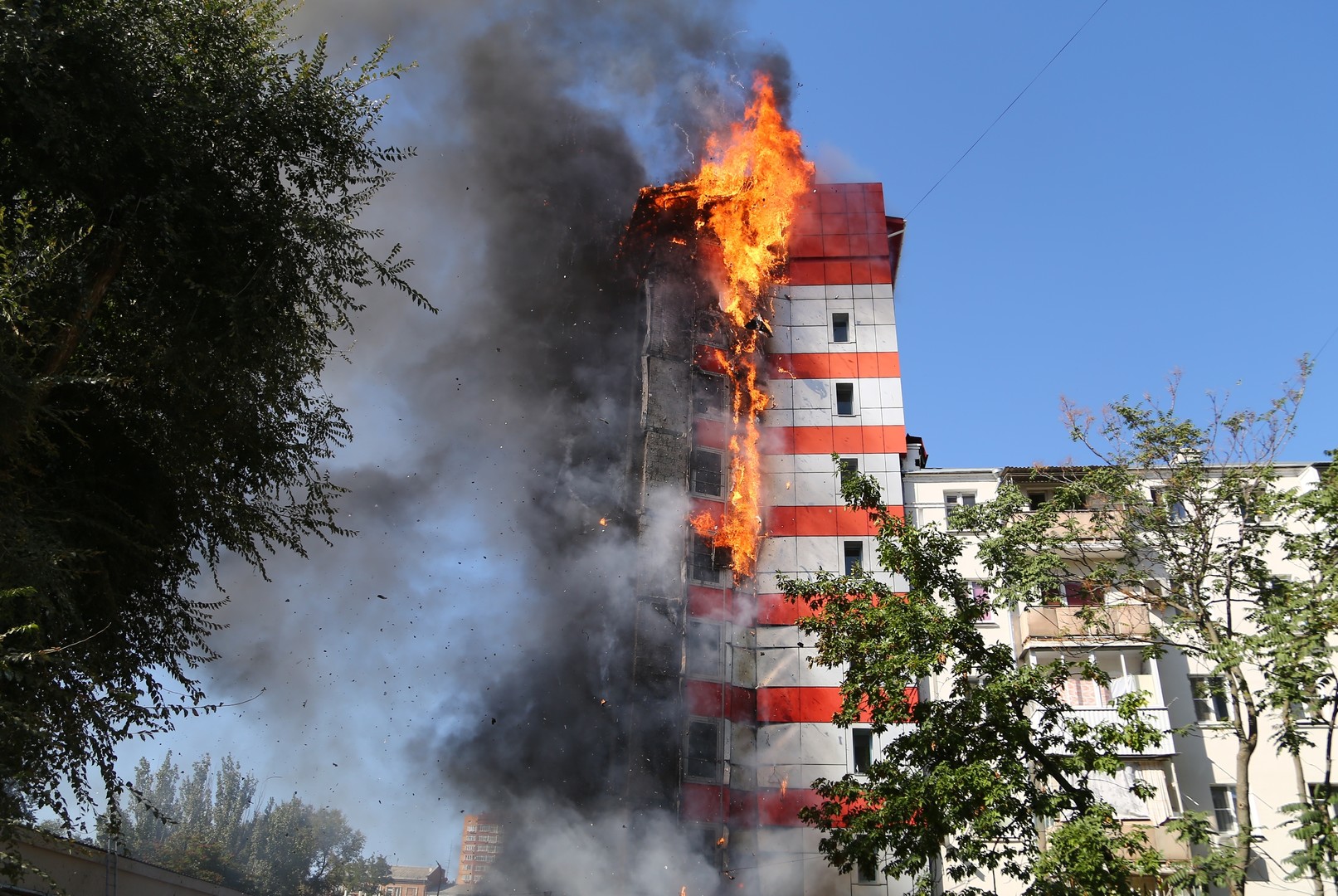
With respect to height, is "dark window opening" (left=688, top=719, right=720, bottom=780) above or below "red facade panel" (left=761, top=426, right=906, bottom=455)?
below

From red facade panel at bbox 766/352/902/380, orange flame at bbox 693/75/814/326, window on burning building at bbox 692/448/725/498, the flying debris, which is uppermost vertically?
orange flame at bbox 693/75/814/326

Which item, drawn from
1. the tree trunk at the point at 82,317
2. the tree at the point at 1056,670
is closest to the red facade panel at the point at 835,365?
the tree at the point at 1056,670

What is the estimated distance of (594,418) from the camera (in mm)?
38562

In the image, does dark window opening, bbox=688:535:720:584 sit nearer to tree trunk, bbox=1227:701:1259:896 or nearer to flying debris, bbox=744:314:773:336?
flying debris, bbox=744:314:773:336

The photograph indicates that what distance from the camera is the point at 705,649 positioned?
105 ft

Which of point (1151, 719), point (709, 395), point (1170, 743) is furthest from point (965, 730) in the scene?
point (709, 395)

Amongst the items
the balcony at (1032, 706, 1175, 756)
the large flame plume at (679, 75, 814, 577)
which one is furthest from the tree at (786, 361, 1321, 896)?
the large flame plume at (679, 75, 814, 577)

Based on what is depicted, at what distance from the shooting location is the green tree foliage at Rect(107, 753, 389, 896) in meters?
67.6

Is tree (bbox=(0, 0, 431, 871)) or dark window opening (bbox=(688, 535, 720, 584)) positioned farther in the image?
dark window opening (bbox=(688, 535, 720, 584))

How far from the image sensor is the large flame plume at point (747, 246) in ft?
111

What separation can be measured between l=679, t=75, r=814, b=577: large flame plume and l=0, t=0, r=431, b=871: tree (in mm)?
17166

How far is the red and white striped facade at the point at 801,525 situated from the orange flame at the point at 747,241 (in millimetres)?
548

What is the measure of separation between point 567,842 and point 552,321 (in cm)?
2050

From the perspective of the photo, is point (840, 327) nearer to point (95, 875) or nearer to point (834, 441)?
point (834, 441)
